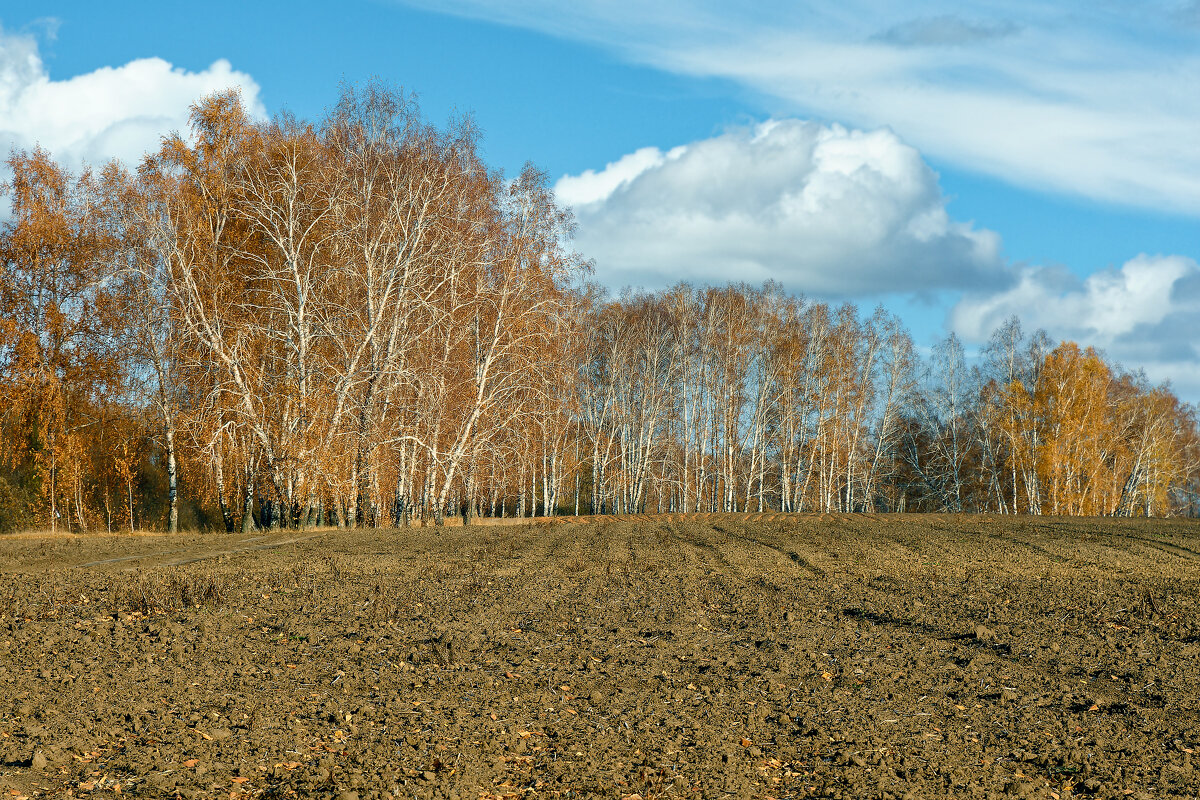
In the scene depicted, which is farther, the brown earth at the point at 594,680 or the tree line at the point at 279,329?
the tree line at the point at 279,329

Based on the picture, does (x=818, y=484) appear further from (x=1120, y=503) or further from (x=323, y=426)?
(x=323, y=426)

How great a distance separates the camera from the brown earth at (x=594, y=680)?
207 inches

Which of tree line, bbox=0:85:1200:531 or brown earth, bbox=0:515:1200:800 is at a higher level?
tree line, bbox=0:85:1200:531

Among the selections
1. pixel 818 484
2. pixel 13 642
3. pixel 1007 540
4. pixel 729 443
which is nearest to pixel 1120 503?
pixel 818 484

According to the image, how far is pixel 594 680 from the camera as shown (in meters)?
7.25

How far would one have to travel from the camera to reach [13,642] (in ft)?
26.7

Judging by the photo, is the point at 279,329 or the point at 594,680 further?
the point at 279,329

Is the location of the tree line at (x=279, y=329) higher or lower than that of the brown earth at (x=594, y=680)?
higher

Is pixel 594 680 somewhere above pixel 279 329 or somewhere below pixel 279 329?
below

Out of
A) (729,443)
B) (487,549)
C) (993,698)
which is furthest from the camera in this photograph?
(729,443)

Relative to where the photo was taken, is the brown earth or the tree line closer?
the brown earth

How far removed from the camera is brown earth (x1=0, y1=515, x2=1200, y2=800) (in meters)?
5.27

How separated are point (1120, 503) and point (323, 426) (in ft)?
149

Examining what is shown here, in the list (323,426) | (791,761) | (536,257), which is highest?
(536,257)
